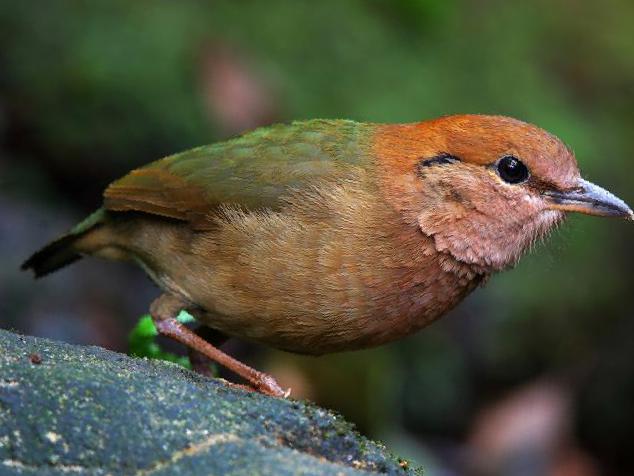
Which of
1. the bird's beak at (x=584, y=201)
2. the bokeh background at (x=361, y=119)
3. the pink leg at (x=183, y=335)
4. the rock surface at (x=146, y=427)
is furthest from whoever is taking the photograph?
the bokeh background at (x=361, y=119)

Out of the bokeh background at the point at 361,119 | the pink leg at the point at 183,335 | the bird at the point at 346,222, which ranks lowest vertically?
the pink leg at the point at 183,335

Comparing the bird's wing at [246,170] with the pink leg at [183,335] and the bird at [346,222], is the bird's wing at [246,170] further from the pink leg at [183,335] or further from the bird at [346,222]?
the pink leg at [183,335]

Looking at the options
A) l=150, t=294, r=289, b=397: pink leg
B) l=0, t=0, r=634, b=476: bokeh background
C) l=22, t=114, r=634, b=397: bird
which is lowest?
l=150, t=294, r=289, b=397: pink leg

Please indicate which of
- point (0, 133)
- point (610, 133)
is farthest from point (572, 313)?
point (0, 133)

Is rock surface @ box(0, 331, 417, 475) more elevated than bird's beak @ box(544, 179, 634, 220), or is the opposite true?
bird's beak @ box(544, 179, 634, 220)

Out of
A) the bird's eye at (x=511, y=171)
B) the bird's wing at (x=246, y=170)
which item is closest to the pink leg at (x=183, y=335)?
the bird's wing at (x=246, y=170)

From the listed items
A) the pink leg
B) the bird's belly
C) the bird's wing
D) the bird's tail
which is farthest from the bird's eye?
the bird's tail

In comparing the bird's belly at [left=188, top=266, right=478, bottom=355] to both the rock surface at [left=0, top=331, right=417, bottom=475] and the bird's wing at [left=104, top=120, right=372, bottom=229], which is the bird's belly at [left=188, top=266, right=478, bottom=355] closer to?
the bird's wing at [left=104, top=120, right=372, bottom=229]
